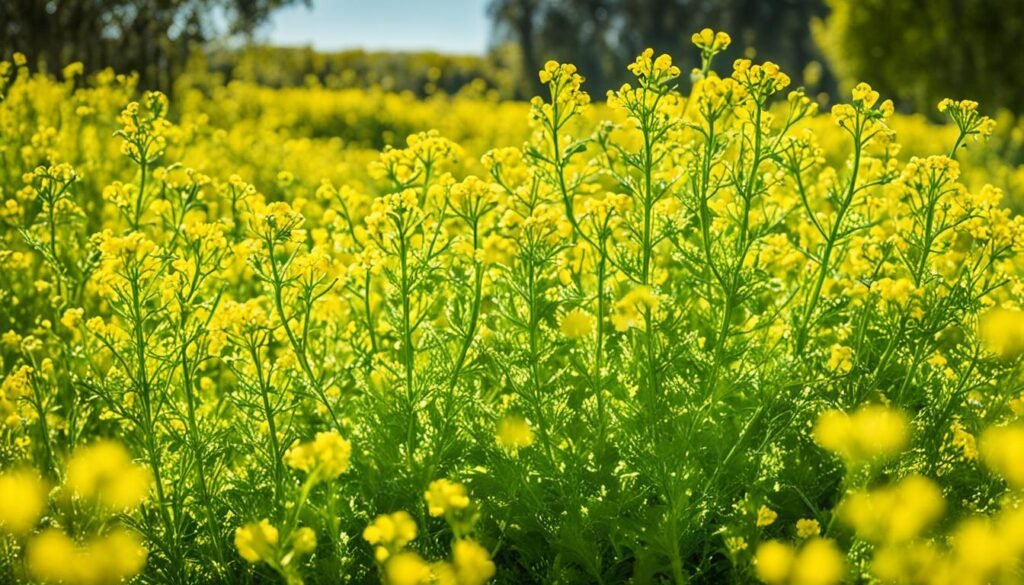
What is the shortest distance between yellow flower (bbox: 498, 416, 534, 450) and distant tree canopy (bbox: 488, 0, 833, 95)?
1465 inches

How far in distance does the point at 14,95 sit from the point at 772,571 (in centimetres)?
461

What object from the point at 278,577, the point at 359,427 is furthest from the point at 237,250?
the point at 278,577

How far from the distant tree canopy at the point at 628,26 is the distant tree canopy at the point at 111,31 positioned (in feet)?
89.1

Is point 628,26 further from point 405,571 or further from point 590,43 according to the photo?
point 405,571

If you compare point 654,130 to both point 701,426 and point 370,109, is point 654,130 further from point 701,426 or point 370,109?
point 370,109

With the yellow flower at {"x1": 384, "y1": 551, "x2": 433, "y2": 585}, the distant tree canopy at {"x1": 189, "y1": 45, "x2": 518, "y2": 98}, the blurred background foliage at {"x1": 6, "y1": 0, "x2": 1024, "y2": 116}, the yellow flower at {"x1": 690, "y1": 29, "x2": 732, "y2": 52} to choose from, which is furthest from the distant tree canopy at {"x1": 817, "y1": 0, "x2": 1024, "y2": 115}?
the yellow flower at {"x1": 384, "y1": 551, "x2": 433, "y2": 585}

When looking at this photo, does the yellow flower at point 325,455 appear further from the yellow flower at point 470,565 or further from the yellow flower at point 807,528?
the yellow flower at point 807,528

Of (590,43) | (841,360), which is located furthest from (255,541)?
(590,43)

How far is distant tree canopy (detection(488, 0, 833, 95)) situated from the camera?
38.9 metres

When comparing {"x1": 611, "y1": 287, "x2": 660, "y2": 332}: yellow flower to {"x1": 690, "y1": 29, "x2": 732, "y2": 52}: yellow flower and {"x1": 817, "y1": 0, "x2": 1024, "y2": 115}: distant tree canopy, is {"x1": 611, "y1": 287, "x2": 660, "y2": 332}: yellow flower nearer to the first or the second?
{"x1": 690, "y1": 29, "x2": 732, "y2": 52}: yellow flower

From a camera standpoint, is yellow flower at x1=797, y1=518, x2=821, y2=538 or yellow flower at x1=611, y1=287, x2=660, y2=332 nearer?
yellow flower at x1=611, y1=287, x2=660, y2=332

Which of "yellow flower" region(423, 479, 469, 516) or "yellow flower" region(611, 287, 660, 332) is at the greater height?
"yellow flower" region(611, 287, 660, 332)

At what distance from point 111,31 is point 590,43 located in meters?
30.2

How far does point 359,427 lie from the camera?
2.70m
